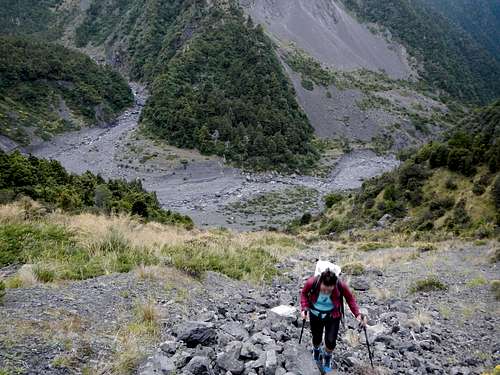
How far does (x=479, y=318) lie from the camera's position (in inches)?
316

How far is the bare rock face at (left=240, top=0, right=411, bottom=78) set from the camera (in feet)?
349

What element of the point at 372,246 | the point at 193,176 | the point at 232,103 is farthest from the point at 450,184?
the point at 232,103

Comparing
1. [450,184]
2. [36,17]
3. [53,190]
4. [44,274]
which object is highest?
[450,184]

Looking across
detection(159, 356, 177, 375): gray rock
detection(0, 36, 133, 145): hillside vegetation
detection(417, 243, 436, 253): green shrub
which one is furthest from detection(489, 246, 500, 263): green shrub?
detection(0, 36, 133, 145): hillside vegetation

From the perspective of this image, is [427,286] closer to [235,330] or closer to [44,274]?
[235,330]

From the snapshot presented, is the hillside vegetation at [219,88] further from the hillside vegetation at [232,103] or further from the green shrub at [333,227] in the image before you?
the green shrub at [333,227]

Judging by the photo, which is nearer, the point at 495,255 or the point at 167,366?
the point at 167,366

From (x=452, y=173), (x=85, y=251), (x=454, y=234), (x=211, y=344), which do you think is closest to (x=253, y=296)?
(x=211, y=344)

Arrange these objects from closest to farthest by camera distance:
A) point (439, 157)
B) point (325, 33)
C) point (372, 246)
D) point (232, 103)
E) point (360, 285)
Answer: point (360, 285) < point (372, 246) < point (439, 157) < point (232, 103) < point (325, 33)

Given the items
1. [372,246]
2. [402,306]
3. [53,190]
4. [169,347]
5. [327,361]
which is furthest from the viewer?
[53,190]

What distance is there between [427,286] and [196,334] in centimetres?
679

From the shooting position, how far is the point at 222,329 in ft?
18.9

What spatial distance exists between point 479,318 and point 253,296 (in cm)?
417

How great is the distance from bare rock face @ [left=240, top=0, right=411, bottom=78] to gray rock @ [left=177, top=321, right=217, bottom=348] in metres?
103
